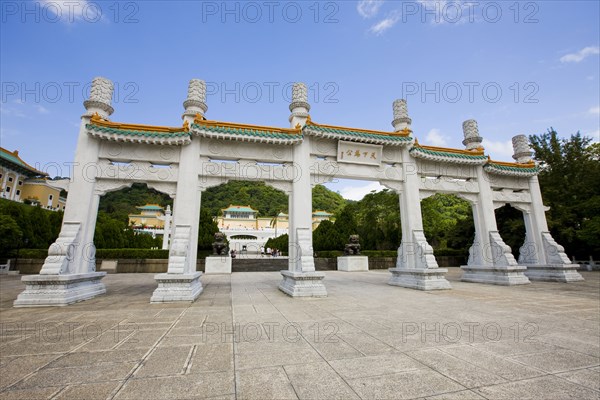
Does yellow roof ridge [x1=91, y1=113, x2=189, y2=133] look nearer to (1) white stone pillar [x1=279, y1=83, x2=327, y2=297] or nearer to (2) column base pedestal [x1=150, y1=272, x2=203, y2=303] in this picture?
(1) white stone pillar [x1=279, y1=83, x2=327, y2=297]

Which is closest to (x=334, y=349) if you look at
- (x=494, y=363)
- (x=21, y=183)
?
(x=494, y=363)

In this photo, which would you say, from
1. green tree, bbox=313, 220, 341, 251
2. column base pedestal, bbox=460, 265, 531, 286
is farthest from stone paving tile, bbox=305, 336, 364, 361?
green tree, bbox=313, 220, 341, 251

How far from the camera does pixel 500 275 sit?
998 centimetres

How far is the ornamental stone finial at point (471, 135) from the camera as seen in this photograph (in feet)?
36.4

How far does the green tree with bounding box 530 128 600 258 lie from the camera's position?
13625mm

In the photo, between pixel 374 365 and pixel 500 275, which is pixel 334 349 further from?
pixel 500 275

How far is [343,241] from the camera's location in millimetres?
21703

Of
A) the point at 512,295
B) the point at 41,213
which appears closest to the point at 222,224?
the point at 41,213

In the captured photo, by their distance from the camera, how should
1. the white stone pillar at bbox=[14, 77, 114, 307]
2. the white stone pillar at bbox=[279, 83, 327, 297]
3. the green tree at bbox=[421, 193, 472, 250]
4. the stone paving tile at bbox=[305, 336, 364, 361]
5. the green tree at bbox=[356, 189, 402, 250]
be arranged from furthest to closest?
the green tree at bbox=[421, 193, 472, 250]
the green tree at bbox=[356, 189, 402, 250]
the white stone pillar at bbox=[279, 83, 327, 297]
the white stone pillar at bbox=[14, 77, 114, 307]
the stone paving tile at bbox=[305, 336, 364, 361]

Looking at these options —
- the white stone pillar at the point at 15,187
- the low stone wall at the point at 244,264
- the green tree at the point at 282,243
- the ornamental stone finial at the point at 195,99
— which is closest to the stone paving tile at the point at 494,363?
the ornamental stone finial at the point at 195,99

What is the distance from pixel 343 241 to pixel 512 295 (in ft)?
47.3

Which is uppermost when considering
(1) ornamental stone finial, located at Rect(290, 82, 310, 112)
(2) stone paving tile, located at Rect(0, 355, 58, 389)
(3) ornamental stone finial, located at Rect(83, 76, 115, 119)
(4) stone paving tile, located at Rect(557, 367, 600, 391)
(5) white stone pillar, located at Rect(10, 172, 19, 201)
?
(5) white stone pillar, located at Rect(10, 172, 19, 201)

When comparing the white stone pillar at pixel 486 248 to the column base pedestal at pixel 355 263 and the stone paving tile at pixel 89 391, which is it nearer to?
the column base pedestal at pixel 355 263

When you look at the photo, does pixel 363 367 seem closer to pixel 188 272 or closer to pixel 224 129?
pixel 188 272
